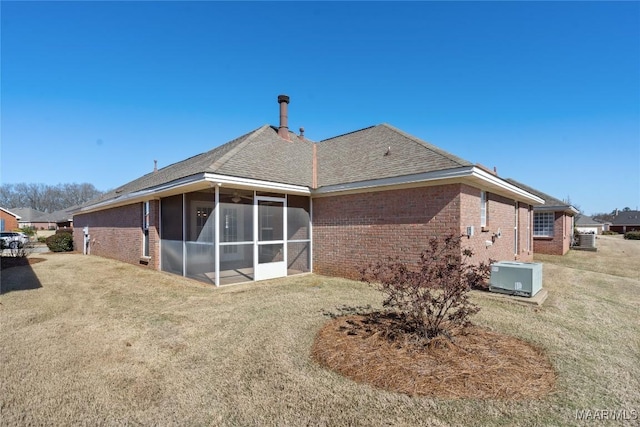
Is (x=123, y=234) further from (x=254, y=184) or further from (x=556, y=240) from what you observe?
(x=556, y=240)

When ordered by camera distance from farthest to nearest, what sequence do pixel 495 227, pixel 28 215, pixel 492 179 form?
pixel 28 215 → pixel 495 227 → pixel 492 179

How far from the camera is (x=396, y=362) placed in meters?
3.82

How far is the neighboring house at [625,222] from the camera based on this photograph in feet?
206

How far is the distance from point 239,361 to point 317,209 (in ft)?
24.5

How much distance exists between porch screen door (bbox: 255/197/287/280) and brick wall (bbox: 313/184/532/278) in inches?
55.5

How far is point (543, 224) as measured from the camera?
761 inches

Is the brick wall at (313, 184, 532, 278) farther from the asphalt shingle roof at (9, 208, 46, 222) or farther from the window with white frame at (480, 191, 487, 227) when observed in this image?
the asphalt shingle roof at (9, 208, 46, 222)

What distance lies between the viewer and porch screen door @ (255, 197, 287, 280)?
31.9ft

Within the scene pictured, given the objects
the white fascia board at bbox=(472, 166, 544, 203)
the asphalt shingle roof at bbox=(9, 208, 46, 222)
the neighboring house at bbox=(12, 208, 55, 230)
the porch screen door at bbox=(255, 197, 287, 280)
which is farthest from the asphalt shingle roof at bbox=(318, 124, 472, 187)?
the asphalt shingle roof at bbox=(9, 208, 46, 222)

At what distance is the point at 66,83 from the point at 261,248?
35.7 feet

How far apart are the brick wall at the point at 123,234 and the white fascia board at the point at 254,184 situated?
4.70 m

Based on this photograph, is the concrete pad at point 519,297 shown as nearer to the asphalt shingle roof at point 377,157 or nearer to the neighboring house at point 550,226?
the asphalt shingle roof at point 377,157

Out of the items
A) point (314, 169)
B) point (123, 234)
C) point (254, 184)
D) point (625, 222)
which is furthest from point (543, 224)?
point (625, 222)

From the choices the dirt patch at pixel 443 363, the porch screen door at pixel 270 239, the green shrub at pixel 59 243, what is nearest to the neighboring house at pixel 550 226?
the porch screen door at pixel 270 239
